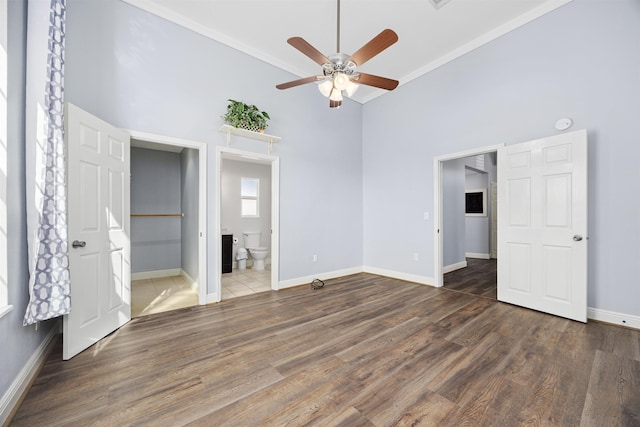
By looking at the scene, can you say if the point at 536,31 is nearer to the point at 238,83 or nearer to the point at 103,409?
the point at 238,83

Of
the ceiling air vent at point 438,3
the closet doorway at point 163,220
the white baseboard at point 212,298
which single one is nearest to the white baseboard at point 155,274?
the closet doorway at point 163,220

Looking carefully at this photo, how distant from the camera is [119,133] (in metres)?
2.66

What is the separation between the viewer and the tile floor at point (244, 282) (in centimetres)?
388

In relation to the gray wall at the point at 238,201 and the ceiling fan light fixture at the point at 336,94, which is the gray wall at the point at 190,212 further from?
the ceiling fan light fixture at the point at 336,94

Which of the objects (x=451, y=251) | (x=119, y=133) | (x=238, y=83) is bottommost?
(x=451, y=251)

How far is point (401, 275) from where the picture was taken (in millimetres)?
4617

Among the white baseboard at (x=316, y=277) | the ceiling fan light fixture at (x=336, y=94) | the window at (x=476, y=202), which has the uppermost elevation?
the ceiling fan light fixture at (x=336, y=94)

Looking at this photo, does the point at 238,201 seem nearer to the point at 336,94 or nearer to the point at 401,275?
the point at 401,275

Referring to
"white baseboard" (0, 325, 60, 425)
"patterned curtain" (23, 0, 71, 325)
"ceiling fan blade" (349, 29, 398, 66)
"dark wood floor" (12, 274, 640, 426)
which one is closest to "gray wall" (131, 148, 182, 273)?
"dark wood floor" (12, 274, 640, 426)

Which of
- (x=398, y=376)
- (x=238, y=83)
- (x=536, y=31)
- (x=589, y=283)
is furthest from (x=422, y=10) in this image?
(x=398, y=376)

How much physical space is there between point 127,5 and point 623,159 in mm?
5659

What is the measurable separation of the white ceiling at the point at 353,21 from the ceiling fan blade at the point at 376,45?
4.41 ft

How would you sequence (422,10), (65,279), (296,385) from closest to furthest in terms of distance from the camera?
(296,385), (65,279), (422,10)

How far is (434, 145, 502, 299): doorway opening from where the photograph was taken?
4.14m
